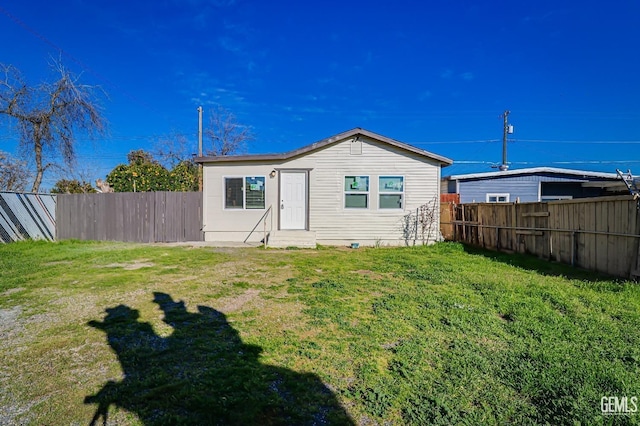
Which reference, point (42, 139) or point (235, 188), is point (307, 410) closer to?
point (235, 188)

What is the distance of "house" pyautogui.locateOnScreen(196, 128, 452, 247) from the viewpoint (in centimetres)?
1054

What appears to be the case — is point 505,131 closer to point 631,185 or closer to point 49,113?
point 631,185

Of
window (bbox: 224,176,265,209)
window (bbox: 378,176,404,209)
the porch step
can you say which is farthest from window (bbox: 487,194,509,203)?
window (bbox: 224,176,265,209)

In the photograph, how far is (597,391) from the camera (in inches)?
88.7

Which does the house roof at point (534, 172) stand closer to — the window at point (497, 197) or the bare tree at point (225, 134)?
the window at point (497, 197)

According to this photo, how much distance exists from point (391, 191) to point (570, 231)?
196 inches

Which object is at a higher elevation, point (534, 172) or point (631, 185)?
point (534, 172)

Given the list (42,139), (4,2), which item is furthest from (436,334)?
(42,139)

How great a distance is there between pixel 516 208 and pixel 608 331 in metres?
5.89

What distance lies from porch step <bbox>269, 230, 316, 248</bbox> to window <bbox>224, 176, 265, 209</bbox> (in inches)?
49.8

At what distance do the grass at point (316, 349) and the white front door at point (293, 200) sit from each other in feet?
16.6

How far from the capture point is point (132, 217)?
438 inches

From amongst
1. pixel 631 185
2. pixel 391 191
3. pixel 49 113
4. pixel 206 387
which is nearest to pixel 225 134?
pixel 49 113

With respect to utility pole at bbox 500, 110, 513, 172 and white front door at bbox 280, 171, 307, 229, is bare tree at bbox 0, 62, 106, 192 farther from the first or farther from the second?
utility pole at bbox 500, 110, 513, 172
